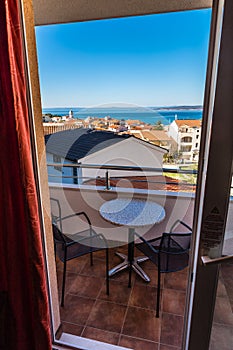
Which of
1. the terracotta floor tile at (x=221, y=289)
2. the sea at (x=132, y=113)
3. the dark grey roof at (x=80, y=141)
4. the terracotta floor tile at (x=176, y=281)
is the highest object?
the sea at (x=132, y=113)

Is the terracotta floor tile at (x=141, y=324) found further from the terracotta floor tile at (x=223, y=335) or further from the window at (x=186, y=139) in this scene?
the window at (x=186, y=139)

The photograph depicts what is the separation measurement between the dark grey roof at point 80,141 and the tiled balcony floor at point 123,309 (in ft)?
4.61

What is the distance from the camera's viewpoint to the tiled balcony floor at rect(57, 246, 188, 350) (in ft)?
5.24

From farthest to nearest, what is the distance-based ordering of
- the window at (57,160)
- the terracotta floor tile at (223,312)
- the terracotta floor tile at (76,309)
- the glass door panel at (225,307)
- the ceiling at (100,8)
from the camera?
the window at (57,160) < the terracotta floor tile at (76,309) < the ceiling at (100,8) < the terracotta floor tile at (223,312) < the glass door panel at (225,307)

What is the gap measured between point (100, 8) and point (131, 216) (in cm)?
171

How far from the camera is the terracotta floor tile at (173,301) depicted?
1.82m

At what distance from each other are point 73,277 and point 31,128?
5.44 ft

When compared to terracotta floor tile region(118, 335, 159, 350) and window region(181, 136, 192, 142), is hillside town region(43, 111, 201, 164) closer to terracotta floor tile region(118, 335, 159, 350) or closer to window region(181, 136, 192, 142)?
window region(181, 136, 192, 142)

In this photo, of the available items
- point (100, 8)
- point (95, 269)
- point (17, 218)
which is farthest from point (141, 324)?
point (100, 8)

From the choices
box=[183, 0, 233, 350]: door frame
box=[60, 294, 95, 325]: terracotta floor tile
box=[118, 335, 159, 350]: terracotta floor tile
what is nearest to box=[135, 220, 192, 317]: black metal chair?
box=[118, 335, 159, 350]: terracotta floor tile

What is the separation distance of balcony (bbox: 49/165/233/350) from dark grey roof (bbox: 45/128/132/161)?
45cm

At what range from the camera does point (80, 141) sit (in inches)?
126

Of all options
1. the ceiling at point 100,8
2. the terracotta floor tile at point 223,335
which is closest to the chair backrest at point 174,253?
the terracotta floor tile at point 223,335

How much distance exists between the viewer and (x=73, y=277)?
220 cm
